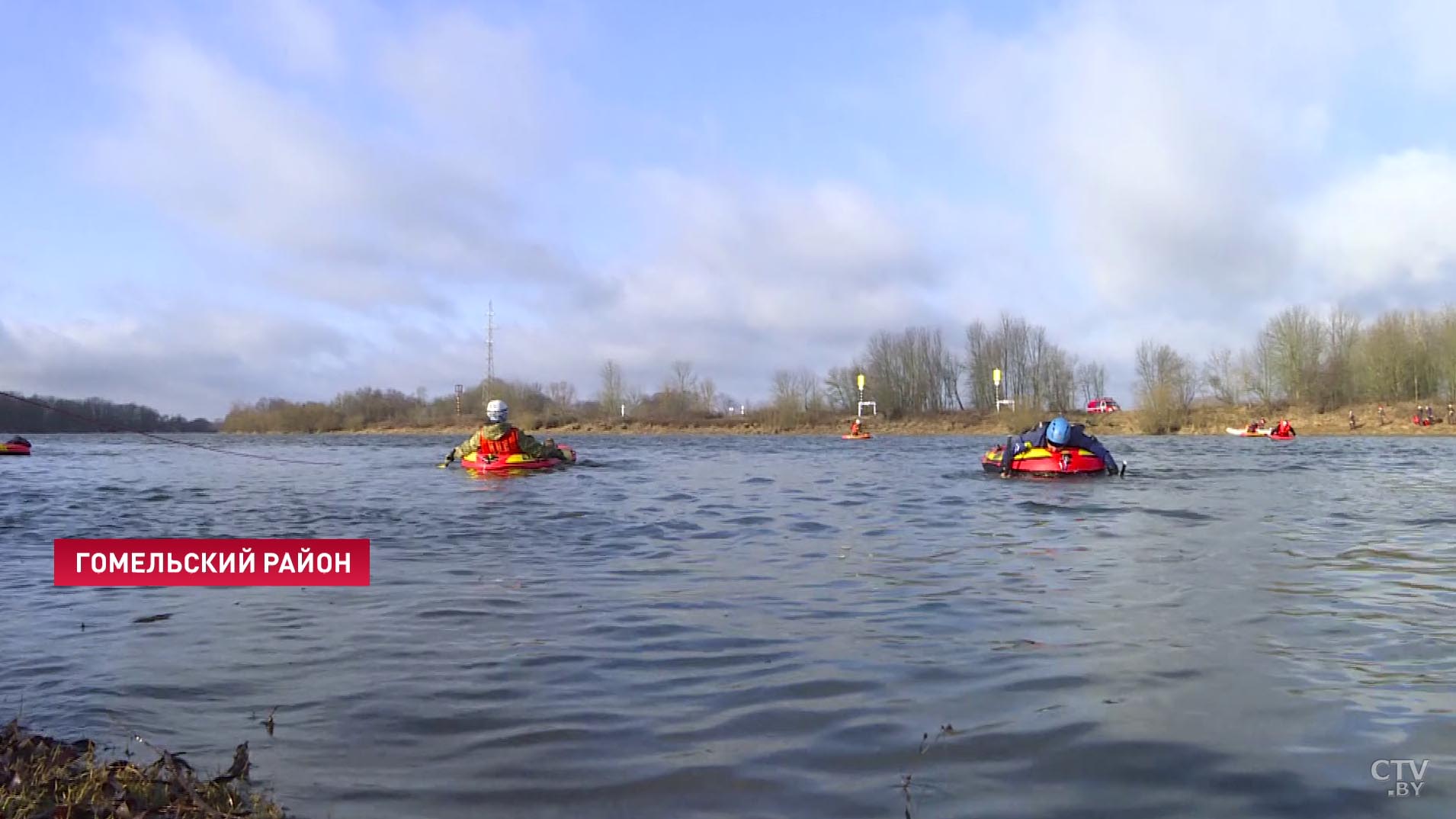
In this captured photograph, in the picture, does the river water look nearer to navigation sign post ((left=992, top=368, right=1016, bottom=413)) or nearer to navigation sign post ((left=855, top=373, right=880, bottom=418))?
navigation sign post ((left=992, top=368, right=1016, bottom=413))

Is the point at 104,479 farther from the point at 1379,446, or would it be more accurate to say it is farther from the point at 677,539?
the point at 1379,446

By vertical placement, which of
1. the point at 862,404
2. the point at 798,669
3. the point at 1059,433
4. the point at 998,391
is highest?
the point at 998,391

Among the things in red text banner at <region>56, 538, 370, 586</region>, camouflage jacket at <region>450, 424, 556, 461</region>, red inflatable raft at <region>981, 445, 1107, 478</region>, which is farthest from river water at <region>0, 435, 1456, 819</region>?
camouflage jacket at <region>450, 424, 556, 461</region>

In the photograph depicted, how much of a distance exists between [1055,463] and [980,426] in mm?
65330

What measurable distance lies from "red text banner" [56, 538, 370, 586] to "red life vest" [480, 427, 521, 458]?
11300 millimetres

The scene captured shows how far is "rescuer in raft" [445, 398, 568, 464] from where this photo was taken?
2430 centimetres

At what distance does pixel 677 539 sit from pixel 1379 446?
139 feet

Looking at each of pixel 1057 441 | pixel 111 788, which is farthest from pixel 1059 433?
pixel 111 788

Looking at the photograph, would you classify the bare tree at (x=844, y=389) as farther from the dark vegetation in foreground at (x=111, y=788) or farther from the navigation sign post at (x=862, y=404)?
the dark vegetation in foreground at (x=111, y=788)

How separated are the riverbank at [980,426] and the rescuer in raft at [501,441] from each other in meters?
54.8

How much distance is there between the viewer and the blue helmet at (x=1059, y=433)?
22.1 metres

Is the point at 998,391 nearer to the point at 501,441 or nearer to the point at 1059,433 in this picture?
the point at 1059,433

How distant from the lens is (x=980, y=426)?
85.6 meters

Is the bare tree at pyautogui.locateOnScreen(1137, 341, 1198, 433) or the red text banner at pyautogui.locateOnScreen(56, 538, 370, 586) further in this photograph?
the bare tree at pyautogui.locateOnScreen(1137, 341, 1198, 433)
